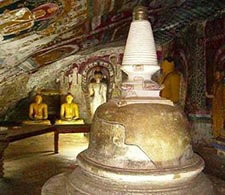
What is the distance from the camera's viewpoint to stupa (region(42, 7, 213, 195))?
263 cm

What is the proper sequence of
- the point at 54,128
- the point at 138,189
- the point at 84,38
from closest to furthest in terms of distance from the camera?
the point at 138,189, the point at 84,38, the point at 54,128

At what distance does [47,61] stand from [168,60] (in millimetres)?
2808

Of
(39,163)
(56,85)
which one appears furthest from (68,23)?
(56,85)

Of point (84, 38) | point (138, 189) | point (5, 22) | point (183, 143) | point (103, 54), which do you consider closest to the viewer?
point (138, 189)

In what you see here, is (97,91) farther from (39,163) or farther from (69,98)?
(39,163)

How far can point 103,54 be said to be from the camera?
10.1 metres

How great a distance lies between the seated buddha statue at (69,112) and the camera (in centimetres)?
1025

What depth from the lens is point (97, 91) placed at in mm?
10305

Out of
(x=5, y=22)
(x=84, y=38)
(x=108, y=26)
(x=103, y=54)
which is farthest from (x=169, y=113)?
(x=103, y=54)

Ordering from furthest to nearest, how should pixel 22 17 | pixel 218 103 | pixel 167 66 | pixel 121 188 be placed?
1. pixel 167 66
2. pixel 218 103
3. pixel 22 17
4. pixel 121 188

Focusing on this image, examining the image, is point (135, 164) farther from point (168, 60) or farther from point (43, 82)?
point (43, 82)

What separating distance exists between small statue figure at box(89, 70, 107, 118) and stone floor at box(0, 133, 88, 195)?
1239 millimetres

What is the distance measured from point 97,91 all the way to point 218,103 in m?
4.67

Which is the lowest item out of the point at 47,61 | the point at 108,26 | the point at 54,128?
the point at 54,128
